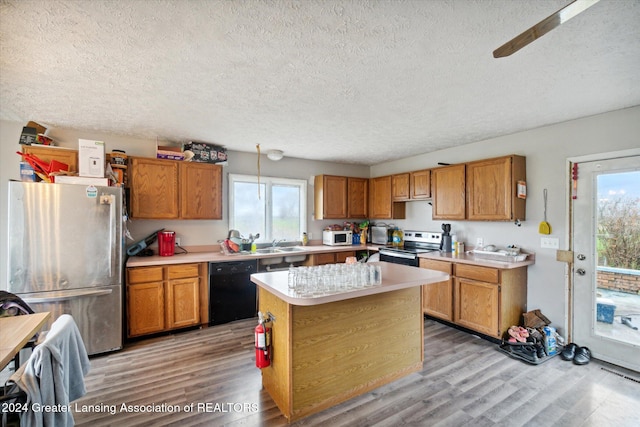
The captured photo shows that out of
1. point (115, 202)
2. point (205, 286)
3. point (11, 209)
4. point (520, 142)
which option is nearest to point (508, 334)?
point (520, 142)

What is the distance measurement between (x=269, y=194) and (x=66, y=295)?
2.82m

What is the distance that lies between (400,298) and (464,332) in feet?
5.43

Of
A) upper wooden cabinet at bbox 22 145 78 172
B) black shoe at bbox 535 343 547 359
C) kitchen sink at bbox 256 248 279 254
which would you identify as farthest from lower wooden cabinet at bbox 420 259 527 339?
upper wooden cabinet at bbox 22 145 78 172

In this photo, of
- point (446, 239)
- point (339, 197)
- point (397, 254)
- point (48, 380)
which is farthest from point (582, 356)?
point (48, 380)

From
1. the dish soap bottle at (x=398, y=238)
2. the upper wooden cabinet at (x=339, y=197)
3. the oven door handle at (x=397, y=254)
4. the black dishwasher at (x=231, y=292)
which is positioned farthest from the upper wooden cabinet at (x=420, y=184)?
the black dishwasher at (x=231, y=292)

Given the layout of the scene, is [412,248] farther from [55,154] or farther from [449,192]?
[55,154]

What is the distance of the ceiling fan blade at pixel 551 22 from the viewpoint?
1028 mm

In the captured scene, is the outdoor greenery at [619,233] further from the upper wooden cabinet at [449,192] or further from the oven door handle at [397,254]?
the oven door handle at [397,254]

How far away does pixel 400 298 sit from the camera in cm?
245

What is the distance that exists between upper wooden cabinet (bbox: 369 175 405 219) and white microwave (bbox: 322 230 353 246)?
2.17 feet

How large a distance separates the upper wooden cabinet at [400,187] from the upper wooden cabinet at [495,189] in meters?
1.05

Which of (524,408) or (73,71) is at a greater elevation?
(73,71)

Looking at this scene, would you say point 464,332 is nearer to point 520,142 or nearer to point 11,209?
Answer: point 520,142

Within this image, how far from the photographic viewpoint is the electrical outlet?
10.2 feet
